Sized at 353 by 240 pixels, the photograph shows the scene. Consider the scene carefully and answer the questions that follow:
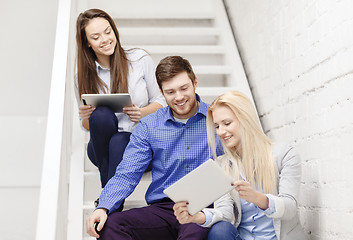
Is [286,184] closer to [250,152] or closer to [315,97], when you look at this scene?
[250,152]

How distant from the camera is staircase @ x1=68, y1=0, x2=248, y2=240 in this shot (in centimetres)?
252

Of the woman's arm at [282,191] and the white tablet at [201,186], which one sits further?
the woman's arm at [282,191]

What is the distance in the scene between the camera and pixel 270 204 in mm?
1667

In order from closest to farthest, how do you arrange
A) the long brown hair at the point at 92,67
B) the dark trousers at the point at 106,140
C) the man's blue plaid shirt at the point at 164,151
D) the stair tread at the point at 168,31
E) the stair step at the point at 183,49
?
the man's blue plaid shirt at the point at 164,151, the dark trousers at the point at 106,140, the long brown hair at the point at 92,67, the stair step at the point at 183,49, the stair tread at the point at 168,31

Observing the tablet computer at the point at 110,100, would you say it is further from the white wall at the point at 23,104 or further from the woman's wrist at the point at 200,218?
the white wall at the point at 23,104

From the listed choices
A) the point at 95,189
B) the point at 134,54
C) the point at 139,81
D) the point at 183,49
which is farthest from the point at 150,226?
the point at 183,49

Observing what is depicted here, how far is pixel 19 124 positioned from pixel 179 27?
4.20 feet

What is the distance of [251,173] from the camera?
1.82 meters

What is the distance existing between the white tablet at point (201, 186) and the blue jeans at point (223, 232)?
0.13m

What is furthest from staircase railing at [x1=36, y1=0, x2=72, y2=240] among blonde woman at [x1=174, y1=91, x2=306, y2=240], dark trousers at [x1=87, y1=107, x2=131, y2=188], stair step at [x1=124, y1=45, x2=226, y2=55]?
stair step at [x1=124, y1=45, x2=226, y2=55]

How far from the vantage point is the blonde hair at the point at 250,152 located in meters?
1.80

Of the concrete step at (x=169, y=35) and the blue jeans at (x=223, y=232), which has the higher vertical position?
the concrete step at (x=169, y=35)

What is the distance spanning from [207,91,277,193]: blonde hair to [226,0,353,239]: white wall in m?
0.21

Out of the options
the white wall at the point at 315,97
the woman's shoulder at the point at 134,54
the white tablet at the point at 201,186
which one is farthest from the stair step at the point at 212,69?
the white tablet at the point at 201,186
